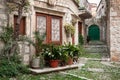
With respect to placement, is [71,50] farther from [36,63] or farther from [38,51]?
[36,63]

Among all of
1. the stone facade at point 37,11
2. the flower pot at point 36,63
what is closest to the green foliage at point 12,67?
the flower pot at point 36,63

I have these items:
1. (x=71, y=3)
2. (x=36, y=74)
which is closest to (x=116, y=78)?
(x=36, y=74)

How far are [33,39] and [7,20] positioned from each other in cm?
145

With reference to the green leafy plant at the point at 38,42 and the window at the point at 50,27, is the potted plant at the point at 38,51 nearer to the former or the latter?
the green leafy plant at the point at 38,42

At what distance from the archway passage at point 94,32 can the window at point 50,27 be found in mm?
14356

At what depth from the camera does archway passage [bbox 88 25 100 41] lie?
76.9ft

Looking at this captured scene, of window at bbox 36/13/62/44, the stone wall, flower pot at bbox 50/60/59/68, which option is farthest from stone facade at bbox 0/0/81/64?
the stone wall

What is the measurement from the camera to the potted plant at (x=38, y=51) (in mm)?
7441

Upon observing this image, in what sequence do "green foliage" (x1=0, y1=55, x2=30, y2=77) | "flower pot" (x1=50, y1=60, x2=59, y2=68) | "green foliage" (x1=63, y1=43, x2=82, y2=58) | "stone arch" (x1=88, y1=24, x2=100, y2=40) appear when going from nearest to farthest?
"green foliage" (x1=0, y1=55, x2=30, y2=77)
"flower pot" (x1=50, y1=60, x2=59, y2=68)
"green foliage" (x1=63, y1=43, x2=82, y2=58)
"stone arch" (x1=88, y1=24, x2=100, y2=40)

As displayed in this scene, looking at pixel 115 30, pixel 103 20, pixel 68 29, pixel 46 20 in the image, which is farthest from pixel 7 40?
pixel 103 20

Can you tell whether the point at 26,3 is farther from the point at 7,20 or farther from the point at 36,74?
the point at 36,74

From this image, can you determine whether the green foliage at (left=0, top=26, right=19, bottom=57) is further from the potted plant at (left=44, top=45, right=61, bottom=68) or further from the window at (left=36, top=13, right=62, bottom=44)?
the window at (left=36, top=13, right=62, bottom=44)

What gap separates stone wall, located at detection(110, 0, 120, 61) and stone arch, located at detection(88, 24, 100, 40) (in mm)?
12959

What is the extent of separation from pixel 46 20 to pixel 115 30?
12.5 ft
